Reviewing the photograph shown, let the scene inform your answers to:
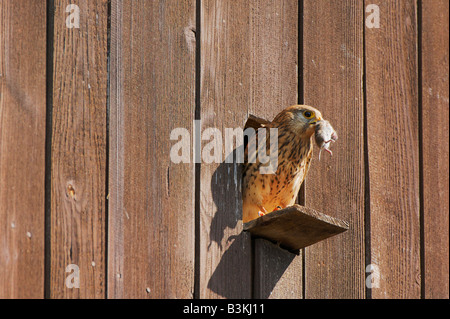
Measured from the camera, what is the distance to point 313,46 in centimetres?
405

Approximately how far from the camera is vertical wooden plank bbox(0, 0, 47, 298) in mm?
2900

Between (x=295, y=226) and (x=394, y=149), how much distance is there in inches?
37.9

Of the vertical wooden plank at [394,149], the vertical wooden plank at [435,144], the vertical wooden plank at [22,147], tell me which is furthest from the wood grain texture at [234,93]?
the vertical wooden plank at [435,144]

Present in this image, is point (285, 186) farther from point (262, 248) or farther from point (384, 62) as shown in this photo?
point (384, 62)

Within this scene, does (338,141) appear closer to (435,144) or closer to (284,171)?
(284,171)

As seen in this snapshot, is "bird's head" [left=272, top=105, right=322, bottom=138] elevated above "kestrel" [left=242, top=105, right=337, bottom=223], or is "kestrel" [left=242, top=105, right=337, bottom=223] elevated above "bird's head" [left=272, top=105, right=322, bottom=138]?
"bird's head" [left=272, top=105, right=322, bottom=138]

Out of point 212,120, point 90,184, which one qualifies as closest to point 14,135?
point 90,184

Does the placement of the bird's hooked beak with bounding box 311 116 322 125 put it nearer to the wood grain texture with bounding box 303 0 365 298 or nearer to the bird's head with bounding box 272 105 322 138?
the bird's head with bounding box 272 105 322 138

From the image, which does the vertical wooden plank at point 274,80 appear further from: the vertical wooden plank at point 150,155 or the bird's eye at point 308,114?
the vertical wooden plank at point 150,155

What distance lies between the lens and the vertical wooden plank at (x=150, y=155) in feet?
10.5

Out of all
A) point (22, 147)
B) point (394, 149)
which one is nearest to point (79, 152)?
point (22, 147)

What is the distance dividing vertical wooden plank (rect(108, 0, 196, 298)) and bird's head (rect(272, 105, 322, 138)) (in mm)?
490

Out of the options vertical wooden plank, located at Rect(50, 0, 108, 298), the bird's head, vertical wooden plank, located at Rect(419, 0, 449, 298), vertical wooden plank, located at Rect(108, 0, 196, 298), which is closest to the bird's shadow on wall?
vertical wooden plank, located at Rect(108, 0, 196, 298)

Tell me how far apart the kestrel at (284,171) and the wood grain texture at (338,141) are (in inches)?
2.5
